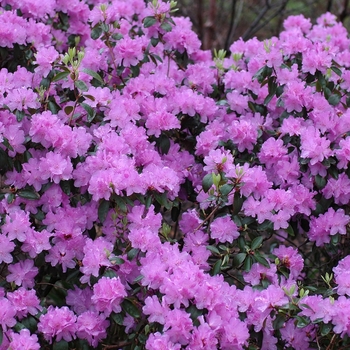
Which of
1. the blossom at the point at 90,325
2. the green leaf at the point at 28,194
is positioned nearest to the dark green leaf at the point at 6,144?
the green leaf at the point at 28,194

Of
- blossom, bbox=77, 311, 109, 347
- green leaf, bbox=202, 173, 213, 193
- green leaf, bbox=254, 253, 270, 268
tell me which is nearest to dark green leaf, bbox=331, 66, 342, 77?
green leaf, bbox=202, 173, 213, 193

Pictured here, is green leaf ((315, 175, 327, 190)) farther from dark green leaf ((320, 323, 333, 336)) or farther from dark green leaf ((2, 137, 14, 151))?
dark green leaf ((2, 137, 14, 151))

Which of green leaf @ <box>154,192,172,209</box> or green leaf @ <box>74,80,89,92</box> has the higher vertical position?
green leaf @ <box>74,80,89,92</box>

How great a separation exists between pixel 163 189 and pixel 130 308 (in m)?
0.44

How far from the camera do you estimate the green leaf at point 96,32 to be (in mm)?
2947

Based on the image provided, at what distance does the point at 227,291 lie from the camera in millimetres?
2270

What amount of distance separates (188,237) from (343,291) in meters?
0.60

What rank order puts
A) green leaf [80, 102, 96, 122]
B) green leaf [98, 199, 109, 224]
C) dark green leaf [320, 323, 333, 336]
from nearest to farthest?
dark green leaf [320, 323, 333, 336], green leaf [98, 199, 109, 224], green leaf [80, 102, 96, 122]

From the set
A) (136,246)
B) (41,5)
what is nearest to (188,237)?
(136,246)

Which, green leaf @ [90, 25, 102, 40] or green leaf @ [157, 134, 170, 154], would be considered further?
green leaf @ [90, 25, 102, 40]

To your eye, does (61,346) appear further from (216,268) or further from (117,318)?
(216,268)

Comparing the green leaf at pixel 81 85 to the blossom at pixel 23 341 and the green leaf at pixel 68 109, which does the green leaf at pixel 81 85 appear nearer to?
the green leaf at pixel 68 109

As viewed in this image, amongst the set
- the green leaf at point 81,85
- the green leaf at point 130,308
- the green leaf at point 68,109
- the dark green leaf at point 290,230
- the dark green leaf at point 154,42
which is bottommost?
the green leaf at point 130,308

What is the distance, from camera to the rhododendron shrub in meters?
2.21
